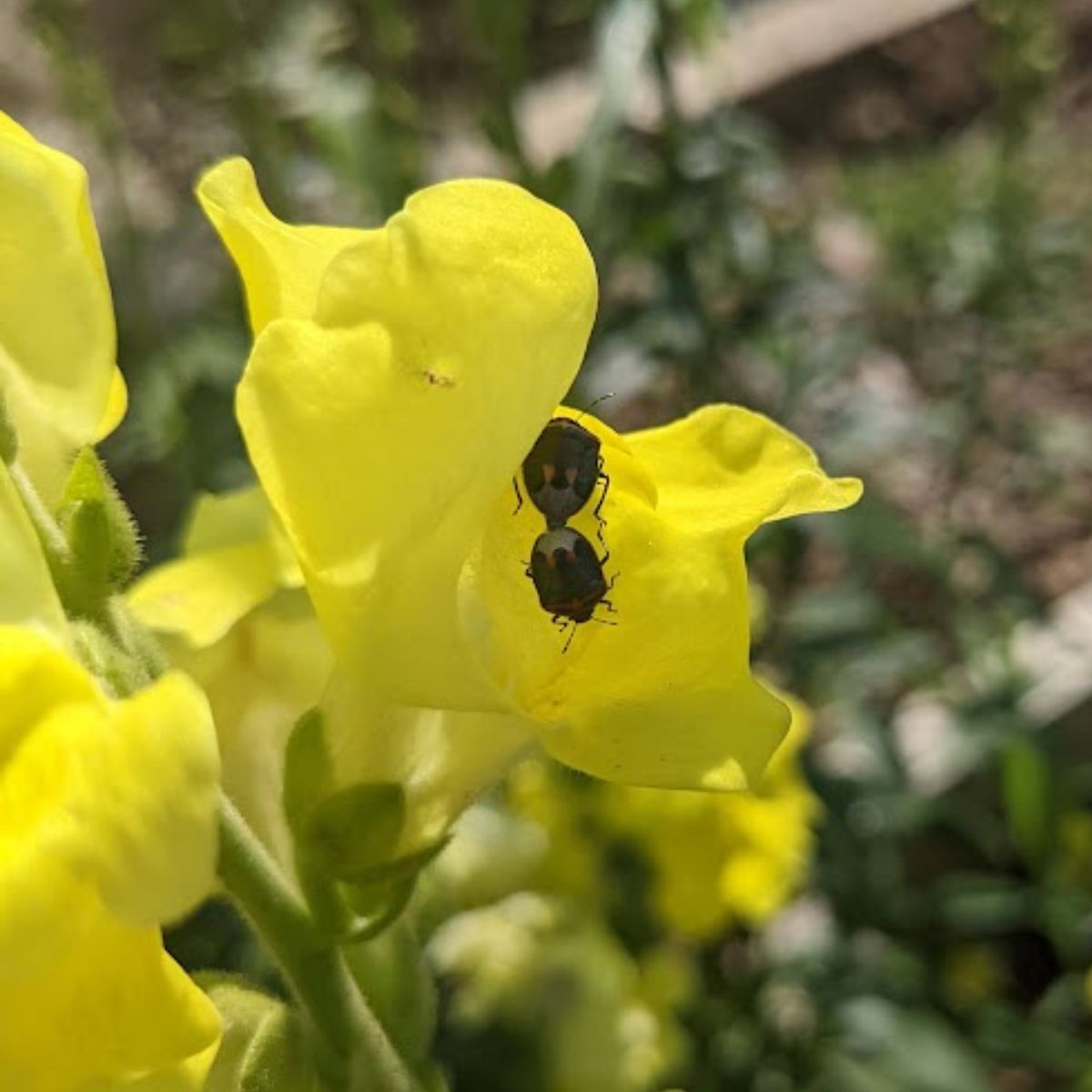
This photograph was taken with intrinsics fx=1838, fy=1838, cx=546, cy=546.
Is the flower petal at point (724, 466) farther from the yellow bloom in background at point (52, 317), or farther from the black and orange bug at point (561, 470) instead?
the yellow bloom in background at point (52, 317)

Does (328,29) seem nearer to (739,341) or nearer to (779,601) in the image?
(739,341)

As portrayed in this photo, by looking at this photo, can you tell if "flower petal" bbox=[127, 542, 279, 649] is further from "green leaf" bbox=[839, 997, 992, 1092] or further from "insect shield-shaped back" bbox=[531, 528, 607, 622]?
"green leaf" bbox=[839, 997, 992, 1092]

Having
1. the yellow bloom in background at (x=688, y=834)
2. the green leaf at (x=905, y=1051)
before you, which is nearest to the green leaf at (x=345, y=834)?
the yellow bloom in background at (x=688, y=834)

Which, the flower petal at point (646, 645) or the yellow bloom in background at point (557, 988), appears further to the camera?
the yellow bloom in background at point (557, 988)

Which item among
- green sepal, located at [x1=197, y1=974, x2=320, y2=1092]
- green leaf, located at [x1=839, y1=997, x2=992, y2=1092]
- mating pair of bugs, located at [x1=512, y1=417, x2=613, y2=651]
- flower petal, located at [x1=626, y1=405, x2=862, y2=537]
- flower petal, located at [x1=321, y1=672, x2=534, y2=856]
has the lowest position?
green leaf, located at [x1=839, y1=997, x2=992, y2=1092]

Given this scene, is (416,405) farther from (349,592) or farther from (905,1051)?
(905,1051)

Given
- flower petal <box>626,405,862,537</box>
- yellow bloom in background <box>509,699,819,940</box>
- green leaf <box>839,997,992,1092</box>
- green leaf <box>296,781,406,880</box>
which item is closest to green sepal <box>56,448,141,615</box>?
green leaf <box>296,781,406,880</box>

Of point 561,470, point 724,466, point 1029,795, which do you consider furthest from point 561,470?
point 1029,795

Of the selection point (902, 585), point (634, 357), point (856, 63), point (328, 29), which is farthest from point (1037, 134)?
point (634, 357)
